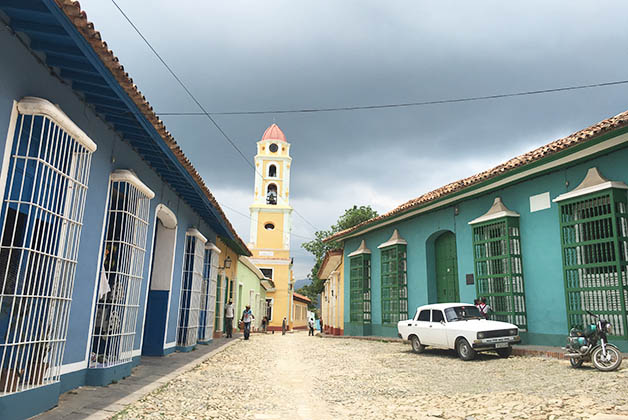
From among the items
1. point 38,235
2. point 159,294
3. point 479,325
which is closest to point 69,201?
point 38,235

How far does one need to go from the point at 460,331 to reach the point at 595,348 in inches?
117

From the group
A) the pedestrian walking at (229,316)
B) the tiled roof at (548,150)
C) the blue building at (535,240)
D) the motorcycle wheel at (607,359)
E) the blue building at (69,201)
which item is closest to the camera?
the blue building at (69,201)

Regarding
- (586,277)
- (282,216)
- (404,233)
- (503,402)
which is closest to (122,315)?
(503,402)

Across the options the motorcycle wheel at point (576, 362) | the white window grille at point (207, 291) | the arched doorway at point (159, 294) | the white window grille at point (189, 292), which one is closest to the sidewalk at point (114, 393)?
the arched doorway at point (159, 294)

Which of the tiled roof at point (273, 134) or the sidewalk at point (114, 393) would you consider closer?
the sidewalk at point (114, 393)

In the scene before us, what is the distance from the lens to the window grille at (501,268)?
37.1 ft

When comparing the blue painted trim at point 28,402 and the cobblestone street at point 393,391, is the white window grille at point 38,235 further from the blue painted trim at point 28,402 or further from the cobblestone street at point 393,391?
the cobblestone street at point 393,391

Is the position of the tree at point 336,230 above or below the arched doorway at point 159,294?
above

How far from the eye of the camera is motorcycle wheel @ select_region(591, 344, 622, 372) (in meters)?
7.33

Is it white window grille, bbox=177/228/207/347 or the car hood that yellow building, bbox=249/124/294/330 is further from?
the car hood

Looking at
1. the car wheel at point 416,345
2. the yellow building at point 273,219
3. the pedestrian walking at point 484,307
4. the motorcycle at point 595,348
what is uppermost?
the yellow building at point 273,219

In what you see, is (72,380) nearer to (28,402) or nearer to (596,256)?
(28,402)

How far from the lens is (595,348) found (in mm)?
7703

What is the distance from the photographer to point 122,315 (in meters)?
7.52
